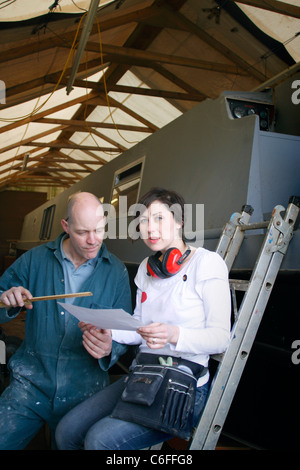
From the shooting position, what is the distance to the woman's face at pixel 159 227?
1663 mm

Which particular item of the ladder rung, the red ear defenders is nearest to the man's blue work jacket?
the red ear defenders

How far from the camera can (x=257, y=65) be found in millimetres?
6629

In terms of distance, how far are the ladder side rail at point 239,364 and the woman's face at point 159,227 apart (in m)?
0.46

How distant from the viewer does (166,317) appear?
5.25 feet

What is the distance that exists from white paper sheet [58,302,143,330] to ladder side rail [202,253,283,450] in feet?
1.85

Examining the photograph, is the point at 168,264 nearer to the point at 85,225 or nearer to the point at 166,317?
the point at 166,317

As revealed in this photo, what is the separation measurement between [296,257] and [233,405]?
1.12 meters

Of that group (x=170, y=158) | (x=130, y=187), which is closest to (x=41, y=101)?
(x=130, y=187)

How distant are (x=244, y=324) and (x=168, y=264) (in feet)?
1.55

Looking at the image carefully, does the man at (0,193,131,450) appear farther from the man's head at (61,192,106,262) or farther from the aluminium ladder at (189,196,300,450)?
the aluminium ladder at (189,196,300,450)

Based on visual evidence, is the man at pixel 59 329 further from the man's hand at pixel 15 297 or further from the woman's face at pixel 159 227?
the woman's face at pixel 159 227

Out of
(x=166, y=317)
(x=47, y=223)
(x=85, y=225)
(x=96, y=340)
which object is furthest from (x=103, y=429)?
(x=47, y=223)

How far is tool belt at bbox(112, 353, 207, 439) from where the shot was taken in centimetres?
133

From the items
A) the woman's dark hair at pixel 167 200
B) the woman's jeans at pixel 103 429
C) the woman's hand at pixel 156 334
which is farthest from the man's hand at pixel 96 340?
the woman's dark hair at pixel 167 200
